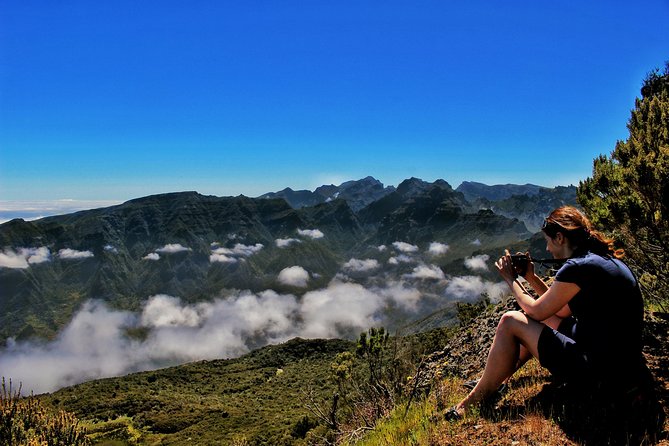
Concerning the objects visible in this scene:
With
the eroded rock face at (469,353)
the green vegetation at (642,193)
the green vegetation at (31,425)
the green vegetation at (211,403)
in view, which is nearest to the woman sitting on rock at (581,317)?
the green vegetation at (642,193)

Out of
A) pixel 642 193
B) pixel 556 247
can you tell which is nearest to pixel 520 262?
pixel 556 247

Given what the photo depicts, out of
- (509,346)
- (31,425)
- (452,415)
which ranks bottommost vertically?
(31,425)

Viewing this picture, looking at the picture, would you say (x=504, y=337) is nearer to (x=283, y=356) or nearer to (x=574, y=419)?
(x=574, y=419)

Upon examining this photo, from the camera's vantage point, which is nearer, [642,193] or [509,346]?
[509,346]

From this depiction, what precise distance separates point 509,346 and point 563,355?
0.64m

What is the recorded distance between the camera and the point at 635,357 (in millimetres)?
4234

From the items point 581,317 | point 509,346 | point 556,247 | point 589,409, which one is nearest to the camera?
point 581,317

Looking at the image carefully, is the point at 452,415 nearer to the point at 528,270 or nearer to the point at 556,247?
the point at 528,270

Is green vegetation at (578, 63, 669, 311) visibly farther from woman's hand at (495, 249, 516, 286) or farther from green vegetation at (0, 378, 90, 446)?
green vegetation at (0, 378, 90, 446)

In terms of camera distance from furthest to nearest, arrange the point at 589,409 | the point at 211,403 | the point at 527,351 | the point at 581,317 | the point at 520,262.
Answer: the point at 211,403 → the point at 520,262 → the point at 527,351 → the point at 589,409 → the point at 581,317

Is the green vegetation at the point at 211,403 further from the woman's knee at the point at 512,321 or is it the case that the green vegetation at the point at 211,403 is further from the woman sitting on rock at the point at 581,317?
the woman sitting on rock at the point at 581,317

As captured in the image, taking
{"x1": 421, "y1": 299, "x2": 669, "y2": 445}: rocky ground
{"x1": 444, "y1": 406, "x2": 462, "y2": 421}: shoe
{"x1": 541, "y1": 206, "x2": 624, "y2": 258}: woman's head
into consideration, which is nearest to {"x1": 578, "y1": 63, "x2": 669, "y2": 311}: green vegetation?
{"x1": 421, "y1": 299, "x2": 669, "y2": 445}: rocky ground

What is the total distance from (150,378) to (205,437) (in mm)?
102129

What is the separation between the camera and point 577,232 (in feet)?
14.9
